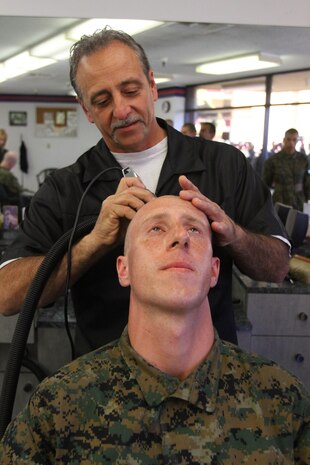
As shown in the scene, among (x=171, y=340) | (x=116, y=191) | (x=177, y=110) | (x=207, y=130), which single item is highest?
(x=177, y=110)

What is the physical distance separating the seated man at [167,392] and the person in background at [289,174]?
6.30 feet

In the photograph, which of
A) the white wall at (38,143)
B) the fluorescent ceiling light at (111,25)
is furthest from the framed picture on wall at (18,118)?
the fluorescent ceiling light at (111,25)

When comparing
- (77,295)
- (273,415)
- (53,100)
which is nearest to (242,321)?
(77,295)

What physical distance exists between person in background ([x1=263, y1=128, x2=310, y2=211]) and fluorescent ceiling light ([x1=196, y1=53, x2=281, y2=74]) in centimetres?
47

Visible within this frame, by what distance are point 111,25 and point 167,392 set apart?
1.66m

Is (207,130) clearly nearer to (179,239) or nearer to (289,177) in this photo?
(289,177)

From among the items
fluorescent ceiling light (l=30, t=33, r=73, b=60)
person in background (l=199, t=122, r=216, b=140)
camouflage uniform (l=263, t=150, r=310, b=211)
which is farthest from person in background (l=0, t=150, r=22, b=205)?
camouflage uniform (l=263, t=150, r=310, b=211)

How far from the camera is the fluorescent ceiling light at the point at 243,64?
7.95 ft

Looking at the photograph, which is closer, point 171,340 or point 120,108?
point 171,340

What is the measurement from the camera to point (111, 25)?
1.99m

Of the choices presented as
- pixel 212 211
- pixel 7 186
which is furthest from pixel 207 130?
pixel 212 211

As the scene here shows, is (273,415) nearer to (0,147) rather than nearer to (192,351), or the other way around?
(192,351)

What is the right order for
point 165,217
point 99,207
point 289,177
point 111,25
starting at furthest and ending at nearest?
Answer: point 289,177, point 111,25, point 99,207, point 165,217

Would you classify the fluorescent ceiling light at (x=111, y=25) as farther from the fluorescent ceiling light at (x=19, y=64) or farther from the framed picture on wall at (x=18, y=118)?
the framed picture on wall at (x=18, y=118)
